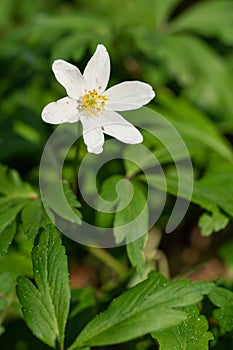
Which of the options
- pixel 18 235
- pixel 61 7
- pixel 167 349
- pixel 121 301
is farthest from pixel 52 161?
pixel 61 7

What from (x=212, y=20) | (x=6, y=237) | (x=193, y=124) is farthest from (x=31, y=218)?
(x=212, y=20)

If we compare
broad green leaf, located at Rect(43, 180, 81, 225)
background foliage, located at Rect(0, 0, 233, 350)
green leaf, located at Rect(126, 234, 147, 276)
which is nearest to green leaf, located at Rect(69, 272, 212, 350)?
background foliage, located at Rect(0, 0, 233, 350)

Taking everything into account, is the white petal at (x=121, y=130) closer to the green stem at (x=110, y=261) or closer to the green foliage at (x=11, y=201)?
the green foliage at (x=11, y=201)

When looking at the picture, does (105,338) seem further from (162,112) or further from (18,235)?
(162,112)

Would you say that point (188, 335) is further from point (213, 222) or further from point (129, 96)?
point (129, 96)

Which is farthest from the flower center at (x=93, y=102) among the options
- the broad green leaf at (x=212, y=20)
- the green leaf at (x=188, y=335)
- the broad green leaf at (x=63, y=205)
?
the broad green leaf at (x=212, y=20)
